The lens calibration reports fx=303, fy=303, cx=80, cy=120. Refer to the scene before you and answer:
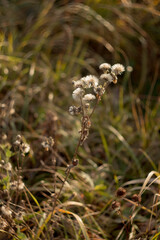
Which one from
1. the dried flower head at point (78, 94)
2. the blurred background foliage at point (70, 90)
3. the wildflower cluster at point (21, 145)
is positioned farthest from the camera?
the blurred background foliage at point (70, 90)

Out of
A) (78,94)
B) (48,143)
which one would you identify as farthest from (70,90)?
(78,94)

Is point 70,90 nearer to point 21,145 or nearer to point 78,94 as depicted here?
point 21,145

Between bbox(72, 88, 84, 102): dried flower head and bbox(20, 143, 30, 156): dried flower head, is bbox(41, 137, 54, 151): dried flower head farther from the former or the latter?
bbox(72, 88, 84, 102): dried flower head

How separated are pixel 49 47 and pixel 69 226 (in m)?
1.82

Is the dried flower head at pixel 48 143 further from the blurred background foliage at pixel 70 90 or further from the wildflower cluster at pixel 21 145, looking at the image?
the blurred background foliage at pixel 70 90

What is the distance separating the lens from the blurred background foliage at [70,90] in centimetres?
181

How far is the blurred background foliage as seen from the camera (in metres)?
1.81

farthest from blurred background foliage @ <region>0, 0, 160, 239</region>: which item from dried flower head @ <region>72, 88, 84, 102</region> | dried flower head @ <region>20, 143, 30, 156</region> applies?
dried flower head @ <region>72, 88, 84, 102</region>

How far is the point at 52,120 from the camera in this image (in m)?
1.79

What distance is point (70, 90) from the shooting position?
7.93 ft

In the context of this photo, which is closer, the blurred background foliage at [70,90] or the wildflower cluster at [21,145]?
the wildflower cluster at [21,145]

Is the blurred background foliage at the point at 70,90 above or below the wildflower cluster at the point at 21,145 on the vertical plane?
below

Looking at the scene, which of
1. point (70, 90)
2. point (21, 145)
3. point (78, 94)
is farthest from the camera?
point (70, 90)

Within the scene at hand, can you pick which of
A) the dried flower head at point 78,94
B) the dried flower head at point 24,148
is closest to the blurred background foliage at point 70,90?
the dried flower head at point 24,148
